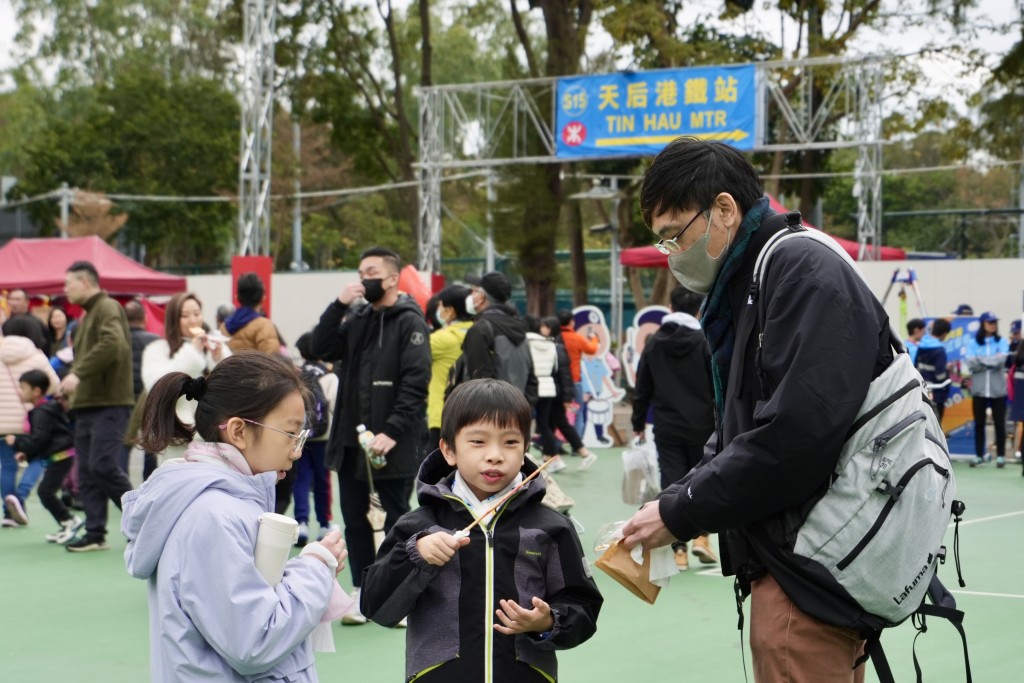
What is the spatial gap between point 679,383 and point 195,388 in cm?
579

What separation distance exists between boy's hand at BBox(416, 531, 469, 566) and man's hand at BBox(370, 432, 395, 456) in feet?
12.1

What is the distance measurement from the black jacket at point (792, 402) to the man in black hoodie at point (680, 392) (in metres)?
5.64

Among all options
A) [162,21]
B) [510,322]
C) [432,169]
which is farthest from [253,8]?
[162,21]

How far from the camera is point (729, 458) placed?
9.68 feet

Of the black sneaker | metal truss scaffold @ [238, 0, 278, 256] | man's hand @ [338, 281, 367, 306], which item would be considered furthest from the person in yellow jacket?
metal truss scaffold @ [238, 0, 278, 256]

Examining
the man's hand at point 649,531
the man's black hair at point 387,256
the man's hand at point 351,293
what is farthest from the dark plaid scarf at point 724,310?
the man's hand at point 351,293

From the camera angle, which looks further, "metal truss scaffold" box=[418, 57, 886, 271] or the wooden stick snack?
"metal truss scaffold" box=[418, 57, 886, 271]

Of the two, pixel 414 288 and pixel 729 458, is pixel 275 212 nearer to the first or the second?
pixel 414 288

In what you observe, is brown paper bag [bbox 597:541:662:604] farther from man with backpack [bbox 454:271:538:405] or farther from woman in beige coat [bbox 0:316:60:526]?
woman in beige coat [bbox 0:316:60:526]

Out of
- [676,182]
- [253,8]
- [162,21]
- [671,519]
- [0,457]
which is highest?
[162,21]

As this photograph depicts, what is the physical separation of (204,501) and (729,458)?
120 centimetres

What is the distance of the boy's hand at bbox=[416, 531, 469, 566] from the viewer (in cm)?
333

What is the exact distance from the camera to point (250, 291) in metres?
9.24

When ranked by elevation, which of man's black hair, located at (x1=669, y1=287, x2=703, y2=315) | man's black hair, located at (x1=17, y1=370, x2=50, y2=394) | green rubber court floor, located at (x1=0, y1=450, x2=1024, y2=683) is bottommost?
green rubber court floor, located at (x1=0, y1=450, x2=1024, y2=683)
